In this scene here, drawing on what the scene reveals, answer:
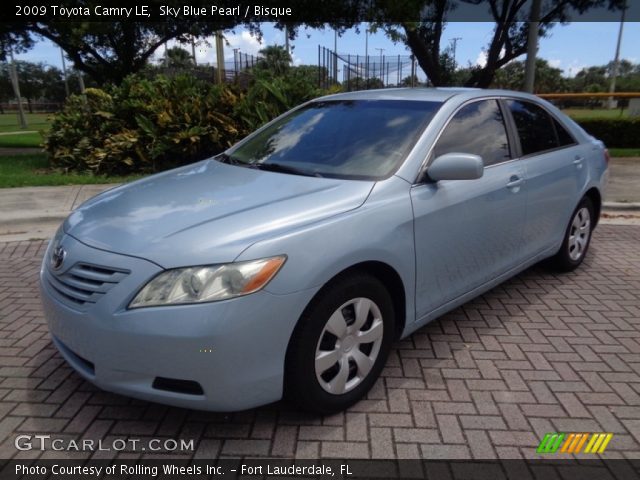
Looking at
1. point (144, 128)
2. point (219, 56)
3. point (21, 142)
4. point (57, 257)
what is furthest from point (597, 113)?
point (21, 142)

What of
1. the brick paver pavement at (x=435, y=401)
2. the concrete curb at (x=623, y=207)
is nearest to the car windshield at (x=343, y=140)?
the brick paver pavement at (x=435, y=401)

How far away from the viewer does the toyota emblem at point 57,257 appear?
2595 mm

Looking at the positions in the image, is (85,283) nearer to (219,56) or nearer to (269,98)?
(269,98)

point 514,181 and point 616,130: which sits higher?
point 514,181

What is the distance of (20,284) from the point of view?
458 cm

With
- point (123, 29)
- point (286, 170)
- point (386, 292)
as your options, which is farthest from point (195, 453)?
point (123, 29)

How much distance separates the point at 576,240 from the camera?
477 centimetres

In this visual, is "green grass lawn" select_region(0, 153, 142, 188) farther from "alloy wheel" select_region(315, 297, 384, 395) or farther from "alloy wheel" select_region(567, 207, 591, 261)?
"alloy wheel" select_region(315, 297, 384, 395)

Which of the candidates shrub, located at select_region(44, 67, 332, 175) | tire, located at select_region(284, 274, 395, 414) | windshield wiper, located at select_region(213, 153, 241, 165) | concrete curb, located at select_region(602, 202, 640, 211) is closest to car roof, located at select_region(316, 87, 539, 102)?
windshield wiper, located at select_region(213, 153, 241, 165)

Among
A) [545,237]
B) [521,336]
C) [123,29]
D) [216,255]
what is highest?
[123,29]

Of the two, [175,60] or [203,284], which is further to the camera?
[175,60]

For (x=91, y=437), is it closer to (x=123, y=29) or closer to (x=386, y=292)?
(x=386, y=292)

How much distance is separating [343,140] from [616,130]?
1468 centimetres

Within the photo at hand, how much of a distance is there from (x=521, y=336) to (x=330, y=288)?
181 cm
